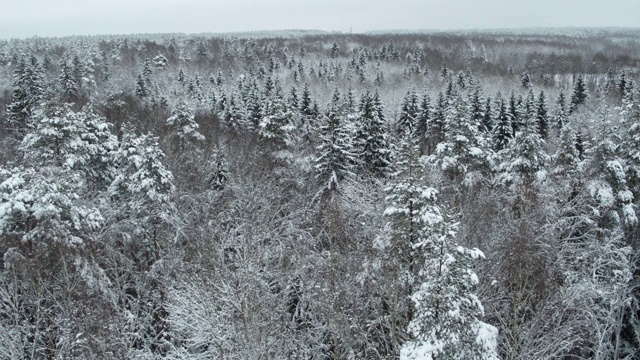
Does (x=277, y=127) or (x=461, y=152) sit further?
(x=277, y=127)

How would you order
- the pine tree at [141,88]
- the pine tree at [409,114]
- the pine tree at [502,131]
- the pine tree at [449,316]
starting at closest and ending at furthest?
the pine tree at [449,316] < the pine tree at [502,131] < the pine tree at [409,114] < the pine tree at [141,88]

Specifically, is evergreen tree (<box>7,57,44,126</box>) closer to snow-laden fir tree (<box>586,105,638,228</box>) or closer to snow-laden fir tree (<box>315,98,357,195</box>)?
snow-laden fir tree (<box>315,98,357,195</box>)

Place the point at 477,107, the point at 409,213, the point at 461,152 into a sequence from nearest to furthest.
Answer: the point at 409,213, the point at 461,152, the point at 477,107

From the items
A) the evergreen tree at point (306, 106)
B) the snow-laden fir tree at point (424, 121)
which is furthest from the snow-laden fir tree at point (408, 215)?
the evergreen tree at point (306, 106)

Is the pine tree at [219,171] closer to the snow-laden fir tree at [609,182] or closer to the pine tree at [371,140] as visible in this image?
the pine tree at [371,140]

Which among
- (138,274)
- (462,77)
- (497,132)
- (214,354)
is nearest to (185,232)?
(138,274)

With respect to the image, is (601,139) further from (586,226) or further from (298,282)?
(298,282)

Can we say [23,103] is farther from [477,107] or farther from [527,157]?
[477,107]

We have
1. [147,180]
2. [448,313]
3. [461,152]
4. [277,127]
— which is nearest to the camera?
[448,313]

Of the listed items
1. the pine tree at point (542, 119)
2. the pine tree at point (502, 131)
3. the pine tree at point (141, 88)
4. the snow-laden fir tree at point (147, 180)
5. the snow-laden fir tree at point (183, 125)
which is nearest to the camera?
the snow-laden fir tree at point (147, 180)

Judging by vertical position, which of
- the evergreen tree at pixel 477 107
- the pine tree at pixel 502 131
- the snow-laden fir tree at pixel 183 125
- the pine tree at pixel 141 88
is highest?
the pine tree at pixel 141 88

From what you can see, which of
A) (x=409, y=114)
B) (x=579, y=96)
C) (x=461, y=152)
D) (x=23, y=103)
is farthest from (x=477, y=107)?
(x=23, y=103)
